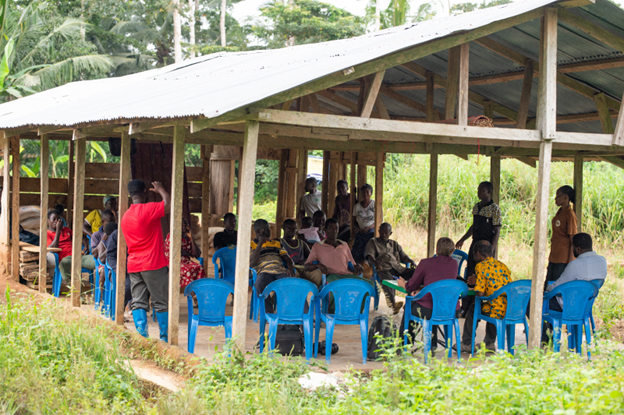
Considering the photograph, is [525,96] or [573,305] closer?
[573,305]

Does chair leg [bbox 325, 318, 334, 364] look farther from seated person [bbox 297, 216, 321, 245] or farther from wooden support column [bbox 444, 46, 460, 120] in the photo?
seated person [bbox 297, 216, 321, 245]

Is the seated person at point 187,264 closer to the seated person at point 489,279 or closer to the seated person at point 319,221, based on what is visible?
the seated person at point 319,221

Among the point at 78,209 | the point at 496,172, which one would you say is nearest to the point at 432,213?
the point at 496,172

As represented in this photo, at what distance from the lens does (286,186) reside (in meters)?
11.6

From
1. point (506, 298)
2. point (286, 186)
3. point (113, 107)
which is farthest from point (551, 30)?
point (286, 186)

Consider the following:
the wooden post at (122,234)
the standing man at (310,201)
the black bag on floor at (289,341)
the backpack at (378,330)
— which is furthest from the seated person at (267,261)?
the standing man at (310,201)

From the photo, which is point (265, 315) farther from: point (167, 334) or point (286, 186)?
point (286, 186)

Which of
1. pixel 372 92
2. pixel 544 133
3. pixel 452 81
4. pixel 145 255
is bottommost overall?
pixel 145 255

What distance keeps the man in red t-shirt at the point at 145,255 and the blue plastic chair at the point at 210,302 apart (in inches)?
23.9

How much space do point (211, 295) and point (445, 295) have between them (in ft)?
7.58

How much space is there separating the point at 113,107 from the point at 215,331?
9.20 feet

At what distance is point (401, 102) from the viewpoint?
945 centimetres

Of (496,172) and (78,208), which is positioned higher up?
(496,172)

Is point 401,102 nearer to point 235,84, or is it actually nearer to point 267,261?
point 267,261
